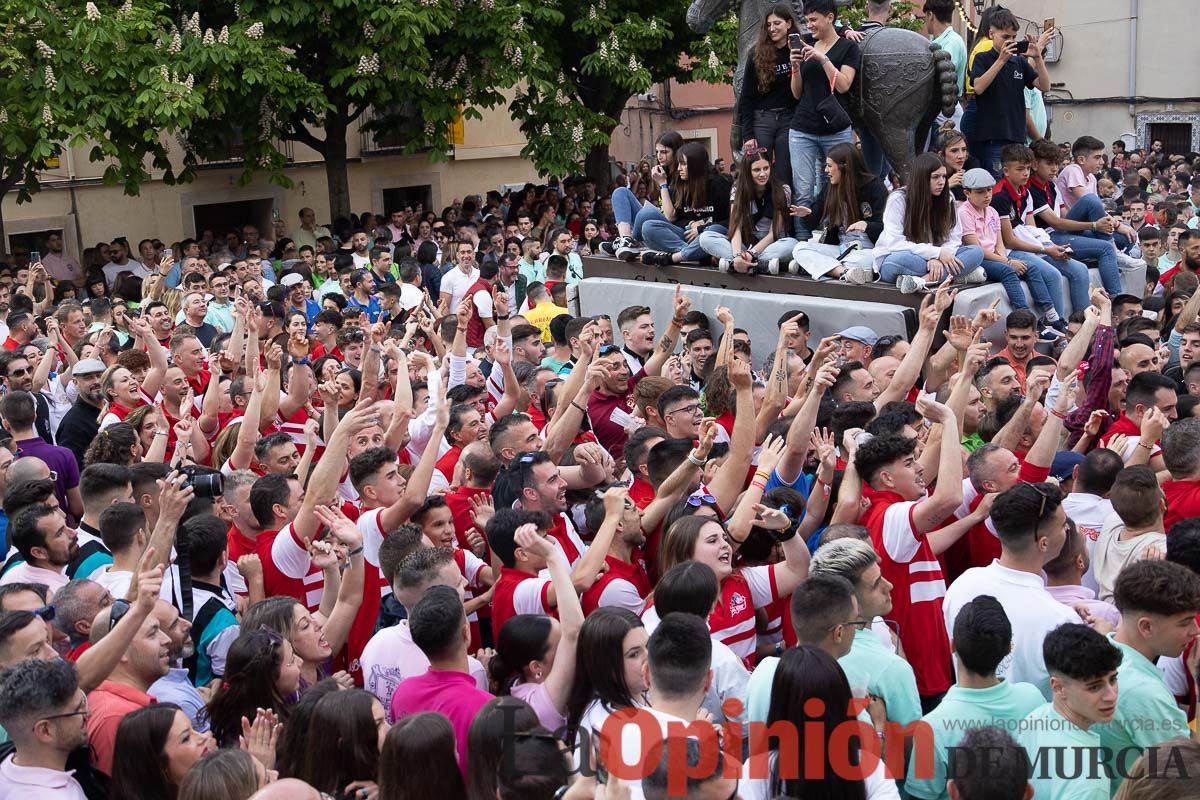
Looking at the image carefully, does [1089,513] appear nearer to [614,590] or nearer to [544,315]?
[614,590]

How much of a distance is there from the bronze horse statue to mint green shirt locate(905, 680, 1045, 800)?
709 centimetres

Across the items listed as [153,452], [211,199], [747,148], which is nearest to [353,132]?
[211,199]

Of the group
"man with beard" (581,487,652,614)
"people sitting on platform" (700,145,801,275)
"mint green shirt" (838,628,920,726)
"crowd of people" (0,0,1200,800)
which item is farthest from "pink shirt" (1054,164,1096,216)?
"mint green shirt" (838,628,920,726)

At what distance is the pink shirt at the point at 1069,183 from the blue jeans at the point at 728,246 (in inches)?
119

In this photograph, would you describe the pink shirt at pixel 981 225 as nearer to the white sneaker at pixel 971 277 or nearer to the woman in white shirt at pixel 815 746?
the white sneaker at pixel 971 277

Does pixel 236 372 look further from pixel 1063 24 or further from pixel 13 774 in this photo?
pixel 1063 24

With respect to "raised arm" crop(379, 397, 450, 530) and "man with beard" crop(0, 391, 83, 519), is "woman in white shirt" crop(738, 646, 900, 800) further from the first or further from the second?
"man with beard" crop(0, 391, 83, 519)

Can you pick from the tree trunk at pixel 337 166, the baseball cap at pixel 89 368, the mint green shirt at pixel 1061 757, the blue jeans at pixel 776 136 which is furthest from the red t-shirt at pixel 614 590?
the tree trunk at pixel 337 166

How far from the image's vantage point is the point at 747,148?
1073cm

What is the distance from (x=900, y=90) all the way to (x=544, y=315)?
3.36 meters

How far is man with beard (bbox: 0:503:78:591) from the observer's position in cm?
559

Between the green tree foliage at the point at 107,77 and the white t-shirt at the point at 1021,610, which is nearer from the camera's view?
the white t-shirt at the point at 1021,610

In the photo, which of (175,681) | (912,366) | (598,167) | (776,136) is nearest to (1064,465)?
(912,366)

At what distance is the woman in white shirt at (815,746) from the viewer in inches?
143
